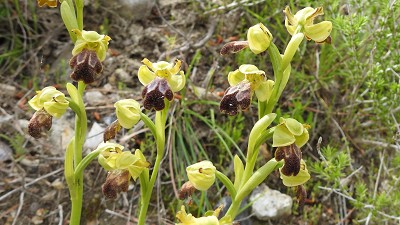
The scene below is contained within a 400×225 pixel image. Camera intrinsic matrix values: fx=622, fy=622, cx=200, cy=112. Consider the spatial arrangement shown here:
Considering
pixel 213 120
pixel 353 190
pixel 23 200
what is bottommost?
pixel 353 190

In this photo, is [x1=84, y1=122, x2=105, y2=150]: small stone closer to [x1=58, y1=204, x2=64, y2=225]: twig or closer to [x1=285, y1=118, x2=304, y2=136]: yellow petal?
[x1=58, y1=204, x2=64, y2=225]: twig

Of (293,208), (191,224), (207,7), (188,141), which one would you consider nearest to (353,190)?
(293,208)

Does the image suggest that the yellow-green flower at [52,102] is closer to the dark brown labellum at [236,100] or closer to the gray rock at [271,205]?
the dark brown labellum at [236,100]

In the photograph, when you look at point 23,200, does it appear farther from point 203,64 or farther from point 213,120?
point 203,64

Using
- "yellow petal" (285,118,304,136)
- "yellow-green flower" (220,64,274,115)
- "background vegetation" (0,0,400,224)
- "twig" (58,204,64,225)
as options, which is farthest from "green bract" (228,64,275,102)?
"twig" (58,204,64,225)

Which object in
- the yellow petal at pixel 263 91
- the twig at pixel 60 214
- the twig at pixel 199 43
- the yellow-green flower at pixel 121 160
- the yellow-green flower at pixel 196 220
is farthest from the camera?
the twig at pixel 199 43

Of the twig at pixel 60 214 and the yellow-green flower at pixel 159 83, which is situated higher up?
the yellow-green flower at pixel 159 83

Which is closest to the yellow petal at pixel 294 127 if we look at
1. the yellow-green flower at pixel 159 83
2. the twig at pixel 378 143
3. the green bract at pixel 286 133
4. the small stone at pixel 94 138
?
the green bract at pixel 286 133
